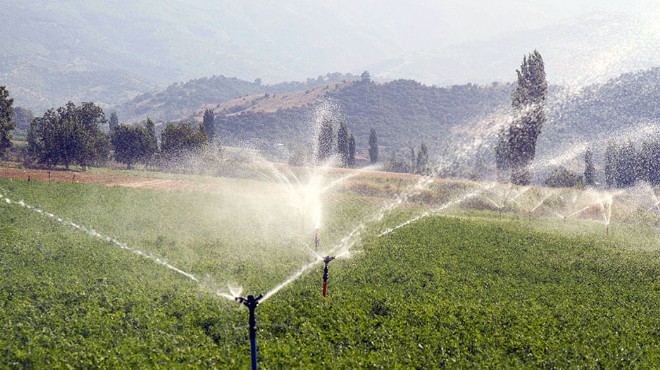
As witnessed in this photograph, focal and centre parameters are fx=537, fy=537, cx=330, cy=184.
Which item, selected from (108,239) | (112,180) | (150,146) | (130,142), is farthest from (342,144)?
(108,239)

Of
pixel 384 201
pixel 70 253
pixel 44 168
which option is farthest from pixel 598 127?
pixel 70 253

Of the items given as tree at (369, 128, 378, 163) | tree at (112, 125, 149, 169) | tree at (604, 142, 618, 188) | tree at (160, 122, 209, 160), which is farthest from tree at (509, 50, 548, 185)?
tree at (369, 128, 378, 163)

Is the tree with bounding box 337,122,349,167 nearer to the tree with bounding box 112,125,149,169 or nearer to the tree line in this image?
the tree line

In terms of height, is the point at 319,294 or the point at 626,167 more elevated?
the point at 626,167

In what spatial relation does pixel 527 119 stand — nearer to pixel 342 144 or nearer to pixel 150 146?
pixel 342 144

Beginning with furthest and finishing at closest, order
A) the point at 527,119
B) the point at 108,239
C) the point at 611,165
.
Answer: the point at 611,165, the point at 527,119, the point at 108,239

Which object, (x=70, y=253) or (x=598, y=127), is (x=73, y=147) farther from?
(x=598, y=127)

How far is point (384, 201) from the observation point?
242ft

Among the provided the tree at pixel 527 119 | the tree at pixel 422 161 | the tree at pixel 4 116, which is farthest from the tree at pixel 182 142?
the tree at pixel 422 161

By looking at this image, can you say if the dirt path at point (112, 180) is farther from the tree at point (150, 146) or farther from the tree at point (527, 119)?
the tree at point (527, 119)

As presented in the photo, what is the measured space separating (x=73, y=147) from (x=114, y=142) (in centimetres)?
2515

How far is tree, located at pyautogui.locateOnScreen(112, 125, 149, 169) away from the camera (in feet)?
378

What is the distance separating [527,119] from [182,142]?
66496 millimetres

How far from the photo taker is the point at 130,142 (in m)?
115
